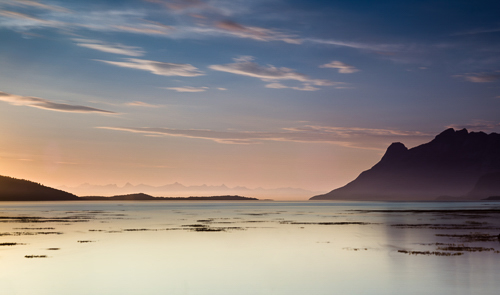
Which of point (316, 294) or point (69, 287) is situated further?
point (69, 287)

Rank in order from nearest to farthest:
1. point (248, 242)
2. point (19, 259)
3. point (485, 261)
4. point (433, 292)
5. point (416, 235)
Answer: point (433, 292), point (485, 261), point (19, 259), point (248, 242), point (416, 235)

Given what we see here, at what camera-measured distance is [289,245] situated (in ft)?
148

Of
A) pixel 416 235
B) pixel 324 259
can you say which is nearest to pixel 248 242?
pixel 324 259

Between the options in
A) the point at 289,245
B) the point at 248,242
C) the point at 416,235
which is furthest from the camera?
the point at 416,235

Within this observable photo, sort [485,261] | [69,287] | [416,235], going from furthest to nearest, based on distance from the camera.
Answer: [416,235], [485,261], [69,287]

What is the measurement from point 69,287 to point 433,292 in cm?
1805

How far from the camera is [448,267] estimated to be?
3069cm

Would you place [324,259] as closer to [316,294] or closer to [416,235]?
[316,294]

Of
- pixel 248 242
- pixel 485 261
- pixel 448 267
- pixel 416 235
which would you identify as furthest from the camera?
pixel 416 235

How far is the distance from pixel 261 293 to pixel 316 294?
2625 mm

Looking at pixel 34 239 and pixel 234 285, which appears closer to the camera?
pixel 234 285

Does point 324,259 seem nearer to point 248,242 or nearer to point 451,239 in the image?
point 248,242

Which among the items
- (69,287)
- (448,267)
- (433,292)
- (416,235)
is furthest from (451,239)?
(69,287)

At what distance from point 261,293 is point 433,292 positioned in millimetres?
8132
